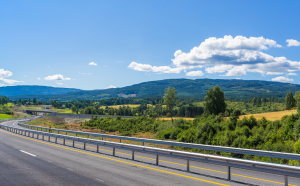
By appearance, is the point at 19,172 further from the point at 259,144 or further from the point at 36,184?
the point at 259,144

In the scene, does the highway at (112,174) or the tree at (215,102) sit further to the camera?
the tree at (215,102)

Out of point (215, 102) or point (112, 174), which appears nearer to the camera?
point (112, 174)

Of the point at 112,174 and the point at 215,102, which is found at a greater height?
the point at 215,102

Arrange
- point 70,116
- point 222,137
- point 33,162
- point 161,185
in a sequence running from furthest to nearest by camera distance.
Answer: point 70,116 < point 222,137 < point 33,162 < point 161,185

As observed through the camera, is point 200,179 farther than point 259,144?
No

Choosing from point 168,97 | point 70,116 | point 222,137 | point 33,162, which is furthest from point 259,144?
point 70,116

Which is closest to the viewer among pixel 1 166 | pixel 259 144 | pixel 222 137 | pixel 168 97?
pixel 1 166

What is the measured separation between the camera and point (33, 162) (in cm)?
1126

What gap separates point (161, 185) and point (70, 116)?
362 feet

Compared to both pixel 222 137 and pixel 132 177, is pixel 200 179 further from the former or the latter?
pixel 222 137

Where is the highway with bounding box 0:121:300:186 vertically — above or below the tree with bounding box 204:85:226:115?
below

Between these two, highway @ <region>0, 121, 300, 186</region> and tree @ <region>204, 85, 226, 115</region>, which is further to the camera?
tree @ <region>204, 85, 226, 115</region>

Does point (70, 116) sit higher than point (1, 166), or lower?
lower

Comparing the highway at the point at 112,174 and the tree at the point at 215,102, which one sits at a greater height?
the tree at the point at 215,102
